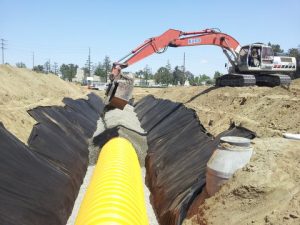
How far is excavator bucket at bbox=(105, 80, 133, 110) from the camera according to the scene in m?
15.1

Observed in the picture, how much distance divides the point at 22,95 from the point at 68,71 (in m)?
87.0

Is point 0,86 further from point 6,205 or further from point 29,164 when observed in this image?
point 6,205

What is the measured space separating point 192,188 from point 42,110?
855cm

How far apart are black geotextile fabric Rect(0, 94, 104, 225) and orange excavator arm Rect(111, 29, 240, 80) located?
489 cm

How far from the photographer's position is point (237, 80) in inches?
904

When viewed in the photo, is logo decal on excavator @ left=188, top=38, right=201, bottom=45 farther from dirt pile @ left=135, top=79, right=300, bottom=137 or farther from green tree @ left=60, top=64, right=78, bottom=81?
green tree @ left=60, top=64, right=78, bottom=81

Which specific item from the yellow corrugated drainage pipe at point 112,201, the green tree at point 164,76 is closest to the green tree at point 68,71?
the green tree at point 164,76

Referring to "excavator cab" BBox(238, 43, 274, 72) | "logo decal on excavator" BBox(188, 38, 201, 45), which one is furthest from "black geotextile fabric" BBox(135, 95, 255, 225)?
"excavator cab" BBox(238, 43, 274, 72)

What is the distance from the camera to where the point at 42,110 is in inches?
576

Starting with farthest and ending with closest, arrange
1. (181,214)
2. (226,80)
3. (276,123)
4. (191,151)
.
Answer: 1. (226,80)
2. (276,123)
3. (191,151)
4. (181,214)

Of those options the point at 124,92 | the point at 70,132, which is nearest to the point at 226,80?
the point at 124,92

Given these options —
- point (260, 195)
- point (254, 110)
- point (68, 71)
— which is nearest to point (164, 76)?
point (68, 71)

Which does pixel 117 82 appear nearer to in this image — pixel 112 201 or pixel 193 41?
pixel 193 41

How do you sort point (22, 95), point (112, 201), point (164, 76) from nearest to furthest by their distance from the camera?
point (112, 201) → point (22, 95) → point (164, 76)
